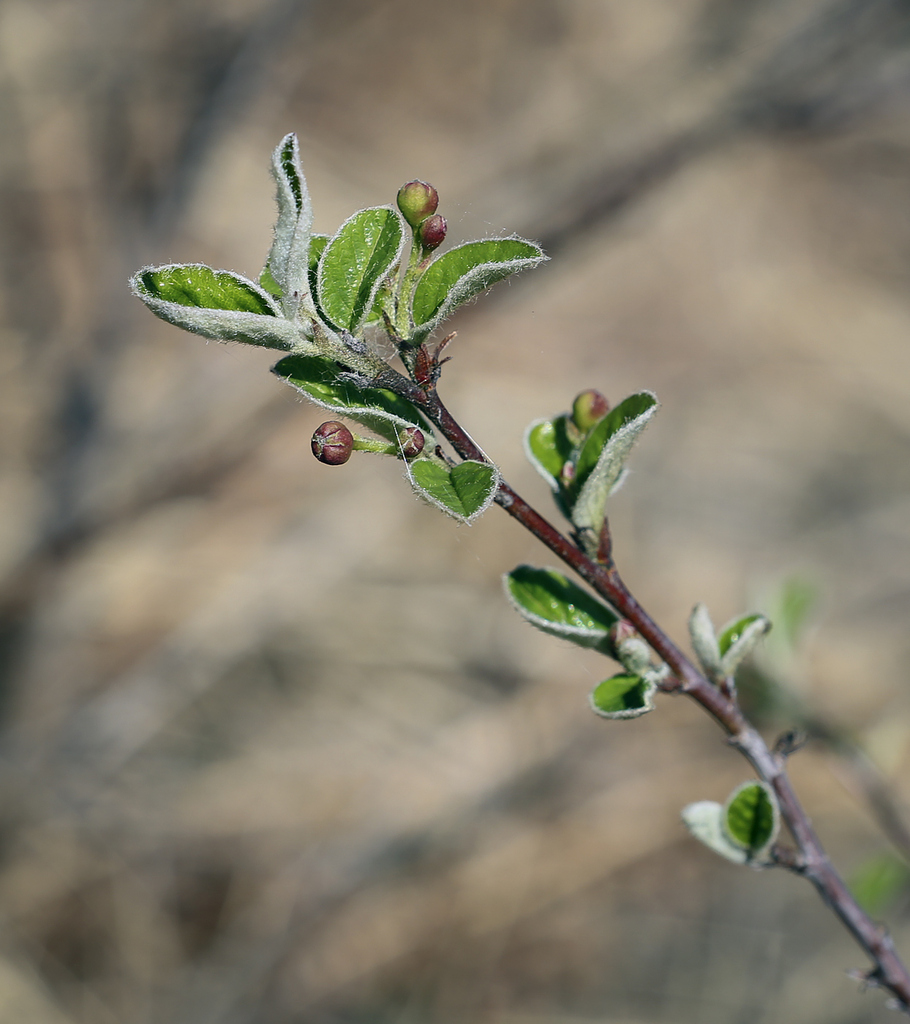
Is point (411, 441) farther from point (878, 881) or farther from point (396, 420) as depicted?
point (878, 881)

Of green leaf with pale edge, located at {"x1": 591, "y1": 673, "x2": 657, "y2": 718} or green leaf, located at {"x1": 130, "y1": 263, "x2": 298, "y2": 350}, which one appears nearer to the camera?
green leaf, located at {"x1": 130, "y1": 263, "x2": 298, "y2": 350}

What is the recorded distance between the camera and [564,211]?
2.22m

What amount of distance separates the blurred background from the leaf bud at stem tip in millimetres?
1643

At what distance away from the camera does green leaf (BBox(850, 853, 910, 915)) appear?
0.95 metres

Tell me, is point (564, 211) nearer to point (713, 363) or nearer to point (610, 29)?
point (713, 363)

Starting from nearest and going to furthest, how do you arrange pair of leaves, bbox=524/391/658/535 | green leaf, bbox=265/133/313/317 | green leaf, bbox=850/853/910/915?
1. green leaf, bbox=265/133/313/317
2. pair of leaves, bbox=524/391/658/535
3. green leaf, bbox=850/853/910/915

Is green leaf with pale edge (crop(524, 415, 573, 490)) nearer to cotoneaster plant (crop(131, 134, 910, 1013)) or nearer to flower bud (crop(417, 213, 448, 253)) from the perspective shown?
cotoneaster plant (crop(131, 134, 910, 1013))

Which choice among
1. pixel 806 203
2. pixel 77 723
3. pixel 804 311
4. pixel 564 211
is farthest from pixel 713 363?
pixel 77 723

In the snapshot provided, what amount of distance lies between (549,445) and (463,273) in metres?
0.21

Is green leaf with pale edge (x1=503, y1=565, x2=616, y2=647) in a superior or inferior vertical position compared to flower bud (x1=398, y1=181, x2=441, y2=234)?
inferior

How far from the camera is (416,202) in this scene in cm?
49

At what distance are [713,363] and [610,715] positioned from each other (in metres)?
3.03

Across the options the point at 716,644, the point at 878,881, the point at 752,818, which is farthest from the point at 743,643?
the point at 878,881

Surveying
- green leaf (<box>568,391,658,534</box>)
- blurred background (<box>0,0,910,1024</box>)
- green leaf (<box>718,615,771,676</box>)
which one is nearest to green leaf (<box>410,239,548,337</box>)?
green leaf (<box>568,391,658,534</box>)
